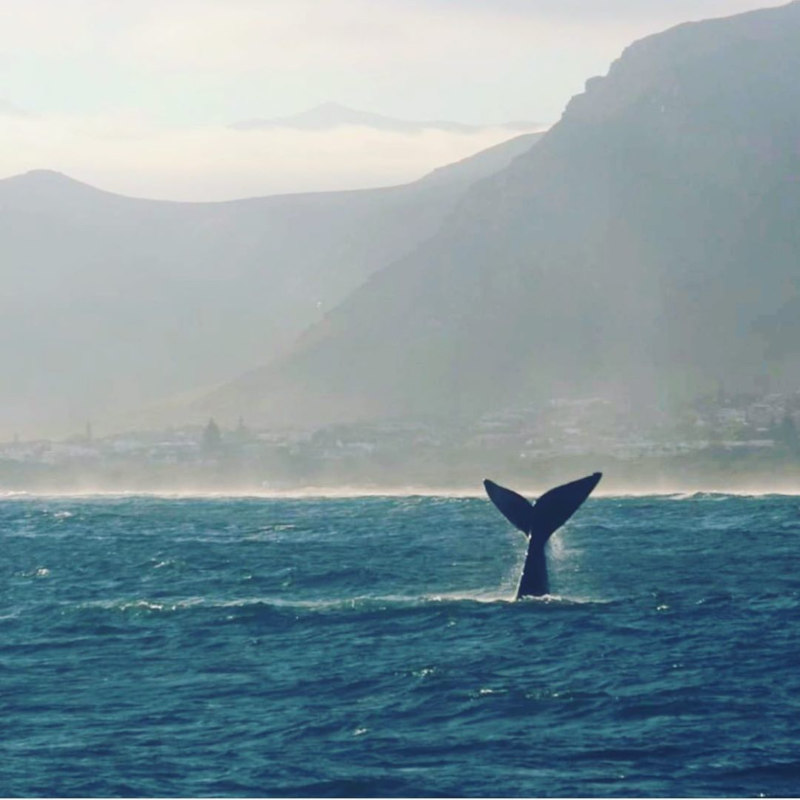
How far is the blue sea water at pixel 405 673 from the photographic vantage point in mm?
33000

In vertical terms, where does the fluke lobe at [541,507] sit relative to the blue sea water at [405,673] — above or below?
above

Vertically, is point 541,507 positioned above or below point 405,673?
above

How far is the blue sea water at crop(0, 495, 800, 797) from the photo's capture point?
33000mm

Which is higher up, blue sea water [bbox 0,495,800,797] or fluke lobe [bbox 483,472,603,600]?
fluke lobe [bbox 483,472,603,600]

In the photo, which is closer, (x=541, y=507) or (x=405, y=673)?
(x=405, y=673)

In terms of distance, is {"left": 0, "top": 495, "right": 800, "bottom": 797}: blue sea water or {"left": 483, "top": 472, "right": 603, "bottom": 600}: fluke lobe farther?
{"left": 483, "top": 472, "right": 603, "bottom": 600}: fluke lobe

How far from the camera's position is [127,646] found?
156 ft

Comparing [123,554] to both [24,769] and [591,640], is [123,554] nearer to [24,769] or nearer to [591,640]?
[591,640]

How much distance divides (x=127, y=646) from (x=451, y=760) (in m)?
15.8

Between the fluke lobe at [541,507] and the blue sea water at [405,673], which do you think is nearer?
the blue sea water at [405,673]

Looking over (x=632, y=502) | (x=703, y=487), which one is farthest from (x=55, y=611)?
(x=703, y=487)

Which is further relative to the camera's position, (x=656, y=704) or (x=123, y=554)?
(x=123, y=554)

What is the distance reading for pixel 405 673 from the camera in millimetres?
41844

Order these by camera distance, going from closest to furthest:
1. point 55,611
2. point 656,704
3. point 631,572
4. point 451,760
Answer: point 451,760, point 656,704, point 55,611, point 631,572
